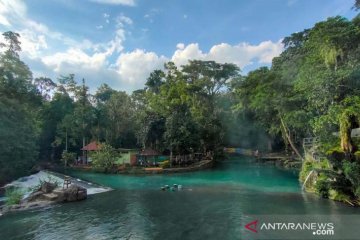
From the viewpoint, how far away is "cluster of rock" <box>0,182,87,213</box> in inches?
680

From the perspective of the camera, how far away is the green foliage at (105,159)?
110 ft

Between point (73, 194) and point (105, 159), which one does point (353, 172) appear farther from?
point (105, 159)

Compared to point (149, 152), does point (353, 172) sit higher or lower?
lower

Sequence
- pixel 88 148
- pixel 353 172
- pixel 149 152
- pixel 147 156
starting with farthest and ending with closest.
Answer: pixel 88 148 < pixel 147 156 < pixel 149 152 < pixel 353 172

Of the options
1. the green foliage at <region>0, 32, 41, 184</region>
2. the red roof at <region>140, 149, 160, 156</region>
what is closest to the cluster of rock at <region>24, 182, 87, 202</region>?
the green foliage at <region>0, 32, 41, 184</region>

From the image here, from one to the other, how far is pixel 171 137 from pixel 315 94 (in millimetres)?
20159

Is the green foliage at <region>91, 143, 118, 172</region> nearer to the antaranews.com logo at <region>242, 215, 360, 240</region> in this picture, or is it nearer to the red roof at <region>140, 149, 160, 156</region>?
the red roof at <region>140, 149, 160, 156</region>

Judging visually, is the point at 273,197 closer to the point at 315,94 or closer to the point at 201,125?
the point at 315,94

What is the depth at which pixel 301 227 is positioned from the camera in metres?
12.1

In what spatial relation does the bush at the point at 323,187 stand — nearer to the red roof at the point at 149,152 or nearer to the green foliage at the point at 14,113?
the red roof at the point at 149,152

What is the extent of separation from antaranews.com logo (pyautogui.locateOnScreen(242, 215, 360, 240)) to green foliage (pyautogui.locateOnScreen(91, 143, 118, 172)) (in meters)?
23.1

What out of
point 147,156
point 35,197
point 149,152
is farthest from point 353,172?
point 147,156

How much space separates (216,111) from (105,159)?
22.7 meters

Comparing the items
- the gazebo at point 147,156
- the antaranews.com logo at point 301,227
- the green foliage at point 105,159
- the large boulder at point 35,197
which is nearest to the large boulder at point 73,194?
the large boulder at point 35,197
